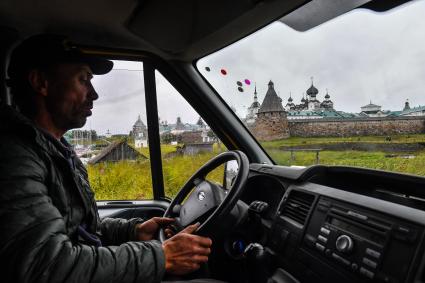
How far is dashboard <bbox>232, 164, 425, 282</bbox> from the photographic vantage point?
113 cm

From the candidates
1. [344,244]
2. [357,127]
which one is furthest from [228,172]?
[344,244]

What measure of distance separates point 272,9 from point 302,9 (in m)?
0.17

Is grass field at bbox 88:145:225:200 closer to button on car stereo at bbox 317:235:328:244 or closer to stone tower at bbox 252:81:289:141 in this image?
stone tower at bbox 252:81:289:141

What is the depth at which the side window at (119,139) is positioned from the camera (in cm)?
290

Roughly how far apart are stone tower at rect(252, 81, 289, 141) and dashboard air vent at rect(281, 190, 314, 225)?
2.23ft

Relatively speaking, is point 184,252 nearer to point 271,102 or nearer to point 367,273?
point 367,273

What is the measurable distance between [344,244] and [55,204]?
108 cm

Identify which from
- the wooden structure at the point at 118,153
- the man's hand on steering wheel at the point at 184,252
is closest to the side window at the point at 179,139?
the wooden structure at the point at 118,153

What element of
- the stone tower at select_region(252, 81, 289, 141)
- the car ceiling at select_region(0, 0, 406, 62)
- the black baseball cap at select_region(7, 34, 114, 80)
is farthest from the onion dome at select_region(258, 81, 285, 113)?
the black baseball cap at select_region(7, 34, 114, 80)

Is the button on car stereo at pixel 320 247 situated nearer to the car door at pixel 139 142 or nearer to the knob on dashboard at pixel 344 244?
the knob on dashboard at pixel 344 244

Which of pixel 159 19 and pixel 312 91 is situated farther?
pixel 159 19

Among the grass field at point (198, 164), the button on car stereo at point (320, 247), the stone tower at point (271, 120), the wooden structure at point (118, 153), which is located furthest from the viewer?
the wooden structure at point (118, 153)

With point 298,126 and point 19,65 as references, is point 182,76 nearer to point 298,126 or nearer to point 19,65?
point 298,126

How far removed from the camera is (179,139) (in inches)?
124
